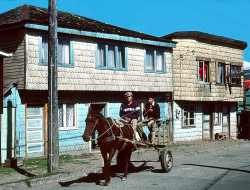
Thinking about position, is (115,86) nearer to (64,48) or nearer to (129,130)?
(64,48)

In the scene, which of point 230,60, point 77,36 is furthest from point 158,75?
point 230,60

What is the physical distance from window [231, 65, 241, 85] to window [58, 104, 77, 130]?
14682 millimetres

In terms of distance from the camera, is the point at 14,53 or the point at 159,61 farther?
the point at 159,61

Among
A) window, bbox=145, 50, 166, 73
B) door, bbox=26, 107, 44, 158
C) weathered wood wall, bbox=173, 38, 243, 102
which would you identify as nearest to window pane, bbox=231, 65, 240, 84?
weathered wood wall, bbox=173, 38, 243, 102

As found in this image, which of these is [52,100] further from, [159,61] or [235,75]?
[235,75]

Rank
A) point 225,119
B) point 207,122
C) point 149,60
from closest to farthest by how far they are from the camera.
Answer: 1. point 149,60
2. point 207,122
3. point 225,119

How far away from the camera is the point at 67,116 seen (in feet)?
63.7

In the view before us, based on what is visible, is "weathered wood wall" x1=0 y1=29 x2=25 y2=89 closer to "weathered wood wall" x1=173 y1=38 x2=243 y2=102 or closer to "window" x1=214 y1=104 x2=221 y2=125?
"weathered wood wall" x1=173 y1=38 x2=243 y2=102

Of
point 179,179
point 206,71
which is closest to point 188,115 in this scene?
point 206,71

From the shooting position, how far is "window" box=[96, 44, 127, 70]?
20312 millimetres

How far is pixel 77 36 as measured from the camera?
19.1m

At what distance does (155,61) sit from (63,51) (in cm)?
674

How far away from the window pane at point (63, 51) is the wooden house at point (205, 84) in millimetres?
8680

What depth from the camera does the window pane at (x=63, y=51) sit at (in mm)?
18438
